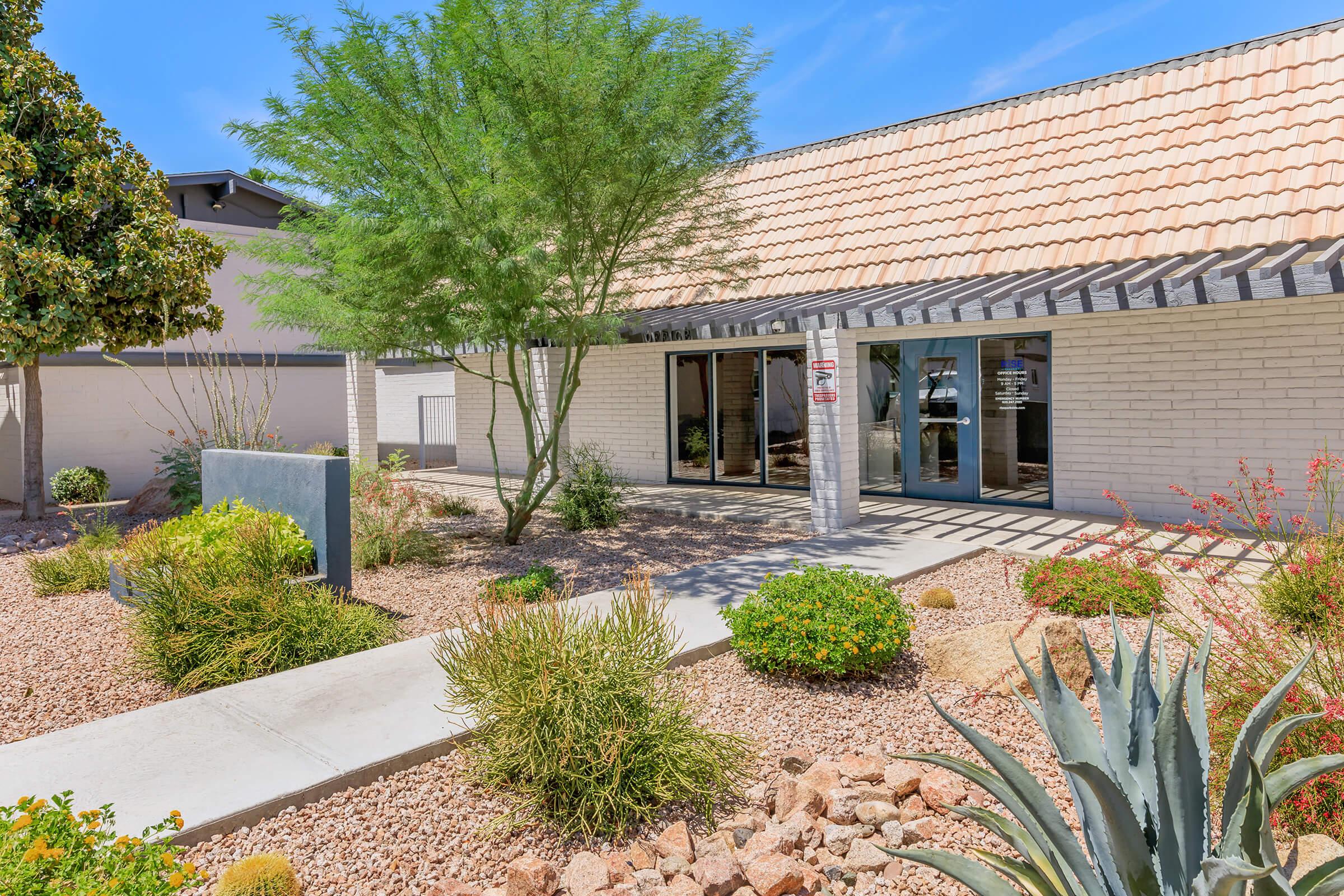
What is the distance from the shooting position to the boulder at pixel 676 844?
3.57 metres

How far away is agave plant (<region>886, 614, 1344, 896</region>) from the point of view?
7.41ft

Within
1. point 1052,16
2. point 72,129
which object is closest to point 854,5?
point 1052,16

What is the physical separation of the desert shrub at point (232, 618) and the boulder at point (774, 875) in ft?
13.2

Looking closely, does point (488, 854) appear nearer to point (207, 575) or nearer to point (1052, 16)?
point (207, 575)

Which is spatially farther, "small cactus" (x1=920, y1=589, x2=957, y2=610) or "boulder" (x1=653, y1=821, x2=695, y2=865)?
"small cactus" (x1=920, y1=589, x2=957, y2=610)

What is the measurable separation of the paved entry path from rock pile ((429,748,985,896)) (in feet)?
3.85

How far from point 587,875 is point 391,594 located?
5421mm

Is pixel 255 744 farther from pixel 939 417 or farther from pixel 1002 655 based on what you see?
pixel 939 417

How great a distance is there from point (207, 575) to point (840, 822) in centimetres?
500

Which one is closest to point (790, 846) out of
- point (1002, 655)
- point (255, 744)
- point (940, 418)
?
point (1002, 655)

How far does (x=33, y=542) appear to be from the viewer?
1210cm

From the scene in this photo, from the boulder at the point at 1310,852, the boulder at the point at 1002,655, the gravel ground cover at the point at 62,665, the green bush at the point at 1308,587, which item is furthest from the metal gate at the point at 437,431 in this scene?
the boulder at the point at 1310,852

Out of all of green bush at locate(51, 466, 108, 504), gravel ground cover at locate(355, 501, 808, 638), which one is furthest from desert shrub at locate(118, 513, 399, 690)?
green bush at locate(51, 466, 108, 504)

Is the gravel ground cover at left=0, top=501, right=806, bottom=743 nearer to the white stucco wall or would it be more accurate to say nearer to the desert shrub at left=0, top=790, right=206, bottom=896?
the desert shrub at left=0, top=790, right=206, bottom=896
